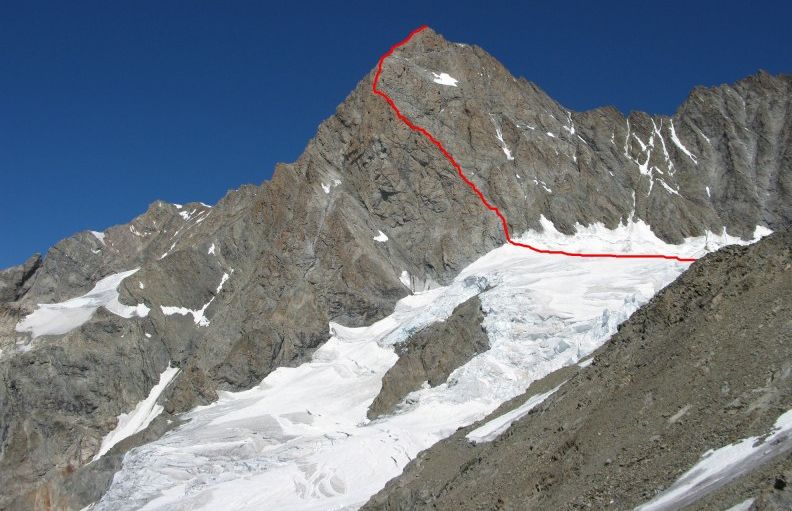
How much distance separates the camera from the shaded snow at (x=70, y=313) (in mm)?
80938

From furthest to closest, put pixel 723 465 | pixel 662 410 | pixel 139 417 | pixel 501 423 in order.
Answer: pixel 139 417
pixel 501 423
pixel 662 410
pixel 723 465

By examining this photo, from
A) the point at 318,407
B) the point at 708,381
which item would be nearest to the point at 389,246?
the point at 318,407

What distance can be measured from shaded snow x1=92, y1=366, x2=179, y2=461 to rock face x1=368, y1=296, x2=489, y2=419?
24200mm

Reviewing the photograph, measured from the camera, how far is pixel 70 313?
278ft

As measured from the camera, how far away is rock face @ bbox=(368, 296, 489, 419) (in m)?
51.5

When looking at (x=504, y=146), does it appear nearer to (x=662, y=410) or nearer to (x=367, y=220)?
(x=367, y=220)

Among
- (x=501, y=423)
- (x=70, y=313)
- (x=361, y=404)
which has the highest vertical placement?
(x=70, y=313)

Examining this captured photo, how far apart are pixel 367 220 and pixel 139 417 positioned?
26.7 m

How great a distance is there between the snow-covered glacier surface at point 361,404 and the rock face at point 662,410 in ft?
49.7

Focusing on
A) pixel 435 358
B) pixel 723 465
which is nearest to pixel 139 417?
pixel 435 358

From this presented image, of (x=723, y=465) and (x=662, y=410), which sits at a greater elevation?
(x=662, y=410)

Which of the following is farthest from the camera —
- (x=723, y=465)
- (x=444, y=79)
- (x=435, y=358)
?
(x=444, y=79)

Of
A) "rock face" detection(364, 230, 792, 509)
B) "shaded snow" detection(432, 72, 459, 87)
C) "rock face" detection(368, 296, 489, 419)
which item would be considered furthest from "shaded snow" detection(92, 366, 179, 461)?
"rock face" detection(364, 230, 792, 509)

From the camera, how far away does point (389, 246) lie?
7344 centimetres
